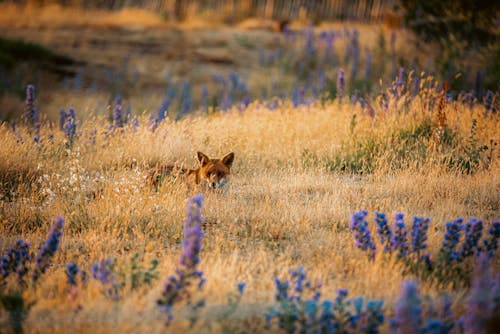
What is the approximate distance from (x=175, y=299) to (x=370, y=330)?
50.8 inches

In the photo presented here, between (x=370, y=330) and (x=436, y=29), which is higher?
(x=436, y=29)

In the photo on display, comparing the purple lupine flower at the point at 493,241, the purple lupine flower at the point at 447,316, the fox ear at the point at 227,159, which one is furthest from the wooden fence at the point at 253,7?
the purple lupine flower at the point at 447,316

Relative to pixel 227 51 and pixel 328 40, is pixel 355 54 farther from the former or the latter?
pixel 227 51

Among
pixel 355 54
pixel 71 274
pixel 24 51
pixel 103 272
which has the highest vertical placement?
pixel 355 54

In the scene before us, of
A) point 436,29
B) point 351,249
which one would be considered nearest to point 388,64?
point 436,29

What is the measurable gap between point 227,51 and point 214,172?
1323 centimetres

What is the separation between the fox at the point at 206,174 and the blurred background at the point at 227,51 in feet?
13.7

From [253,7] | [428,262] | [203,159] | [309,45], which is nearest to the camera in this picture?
[428,262]

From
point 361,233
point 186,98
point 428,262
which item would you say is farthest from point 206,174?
point 186,98

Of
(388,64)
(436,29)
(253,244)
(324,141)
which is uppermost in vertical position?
(436,29)

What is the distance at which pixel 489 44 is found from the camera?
1348cm

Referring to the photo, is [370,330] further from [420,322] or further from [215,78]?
[215,78]

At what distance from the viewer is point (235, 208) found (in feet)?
17.7

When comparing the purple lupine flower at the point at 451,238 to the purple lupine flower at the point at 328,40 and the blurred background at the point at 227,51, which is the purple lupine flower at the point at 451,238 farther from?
the purple lupine flower at the point at 328,40
